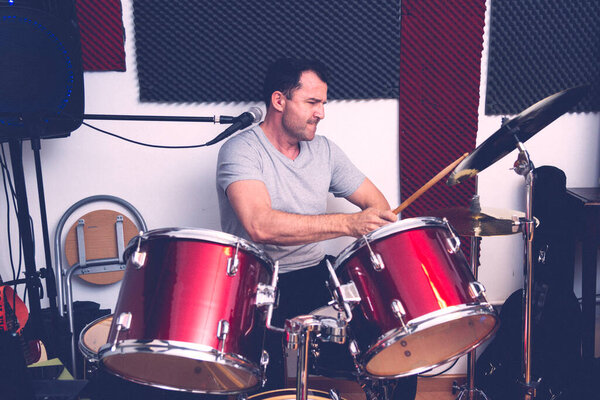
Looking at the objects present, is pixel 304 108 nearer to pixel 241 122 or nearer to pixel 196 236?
pixel 241 122

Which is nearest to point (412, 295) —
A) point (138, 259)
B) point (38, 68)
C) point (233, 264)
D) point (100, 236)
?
point (233, 264)

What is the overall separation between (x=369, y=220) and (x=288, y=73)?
86 centimetres

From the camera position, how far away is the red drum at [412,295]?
1457mm

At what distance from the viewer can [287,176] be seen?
7.36 ft

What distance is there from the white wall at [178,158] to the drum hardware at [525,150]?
0.87 m

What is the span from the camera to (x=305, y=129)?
2221mm

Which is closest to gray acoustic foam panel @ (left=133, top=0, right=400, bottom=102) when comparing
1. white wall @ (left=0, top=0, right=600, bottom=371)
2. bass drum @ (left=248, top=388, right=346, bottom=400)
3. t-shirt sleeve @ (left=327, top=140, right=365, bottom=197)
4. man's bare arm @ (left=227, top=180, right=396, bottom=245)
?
white wall @ (left=0, top=0, right=600, bottom=371)

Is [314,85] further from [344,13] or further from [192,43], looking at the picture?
[192,43]

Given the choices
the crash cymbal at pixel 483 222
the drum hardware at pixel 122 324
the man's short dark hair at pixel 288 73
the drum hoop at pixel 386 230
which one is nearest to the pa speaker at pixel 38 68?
the man's short dark hair at pixel 288 73

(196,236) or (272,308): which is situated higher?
(196,236)

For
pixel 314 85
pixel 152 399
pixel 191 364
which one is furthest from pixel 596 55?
pixel 152 399

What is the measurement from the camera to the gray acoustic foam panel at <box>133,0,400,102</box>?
2455 millimetres

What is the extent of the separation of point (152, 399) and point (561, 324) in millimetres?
1884

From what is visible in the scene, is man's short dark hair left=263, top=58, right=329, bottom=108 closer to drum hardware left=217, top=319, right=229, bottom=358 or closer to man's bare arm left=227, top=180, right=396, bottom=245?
man's bare arm left=227, top=180, right=396, bottom=245
